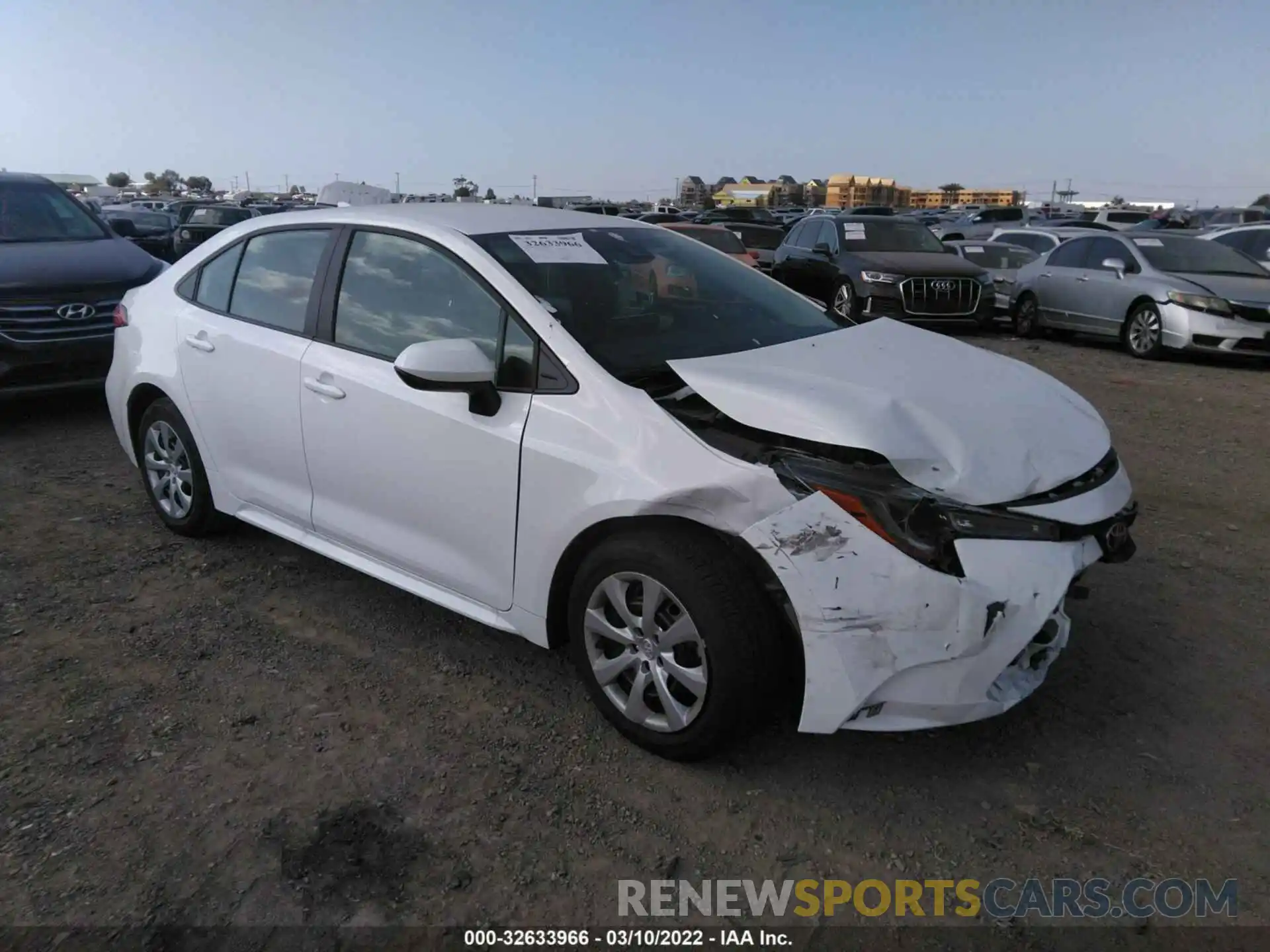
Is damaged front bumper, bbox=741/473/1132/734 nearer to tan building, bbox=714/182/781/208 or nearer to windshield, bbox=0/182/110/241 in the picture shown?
windshield, bbox=0/182/110/241

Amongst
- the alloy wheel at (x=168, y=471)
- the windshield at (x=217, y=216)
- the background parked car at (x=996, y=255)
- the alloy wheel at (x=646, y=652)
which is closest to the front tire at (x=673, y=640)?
the alloy wheel at (x=646, y=652)

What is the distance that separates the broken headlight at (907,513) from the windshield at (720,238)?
33.1ft

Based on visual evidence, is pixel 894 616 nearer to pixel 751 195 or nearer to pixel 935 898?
pixel 935 898

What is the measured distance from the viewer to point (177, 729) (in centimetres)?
315

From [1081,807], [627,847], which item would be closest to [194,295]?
[627,847]

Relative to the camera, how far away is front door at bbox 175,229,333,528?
387cm

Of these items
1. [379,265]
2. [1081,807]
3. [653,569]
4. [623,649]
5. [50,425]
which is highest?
[379,265]

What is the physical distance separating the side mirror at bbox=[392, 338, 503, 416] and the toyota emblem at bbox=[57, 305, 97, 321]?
4996mm

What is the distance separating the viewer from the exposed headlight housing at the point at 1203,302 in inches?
396

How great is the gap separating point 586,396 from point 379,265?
123 cm

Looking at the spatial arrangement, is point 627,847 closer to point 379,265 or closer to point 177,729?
point 177,729

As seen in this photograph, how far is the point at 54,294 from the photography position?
22.3ft

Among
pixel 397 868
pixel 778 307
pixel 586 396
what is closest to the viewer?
pixel 397 868

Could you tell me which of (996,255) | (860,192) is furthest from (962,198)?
(996,255)
